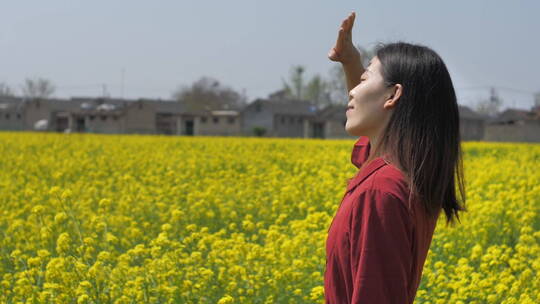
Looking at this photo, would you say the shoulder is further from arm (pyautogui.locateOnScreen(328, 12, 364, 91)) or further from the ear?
arm (pyautogui.locateOnScreen(328, 12, 364, 91))

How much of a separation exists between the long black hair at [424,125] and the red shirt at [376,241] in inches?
1.9

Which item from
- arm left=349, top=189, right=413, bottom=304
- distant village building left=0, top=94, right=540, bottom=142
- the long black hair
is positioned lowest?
arm left=349, top=189, right=413, bottom=304

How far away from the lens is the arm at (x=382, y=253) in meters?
1.48

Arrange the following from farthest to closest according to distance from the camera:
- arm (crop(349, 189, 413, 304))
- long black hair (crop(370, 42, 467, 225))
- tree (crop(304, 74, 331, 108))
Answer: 1. tree (crop(304, 74, 331, 108))
2. long black hair (crop(370, 42, 467, 225))
3. arm (crop(349, 189, 413, 304))

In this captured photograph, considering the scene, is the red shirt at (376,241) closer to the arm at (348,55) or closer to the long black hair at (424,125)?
the long black hair at (424,125)

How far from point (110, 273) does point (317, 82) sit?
8118cm

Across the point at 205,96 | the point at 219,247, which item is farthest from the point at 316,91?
the point at 219,247

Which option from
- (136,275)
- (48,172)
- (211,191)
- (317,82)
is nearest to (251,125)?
(317,82)

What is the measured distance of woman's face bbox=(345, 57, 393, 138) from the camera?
1677 mm

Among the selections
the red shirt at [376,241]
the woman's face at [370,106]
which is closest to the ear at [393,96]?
the woman's face at [370,106]

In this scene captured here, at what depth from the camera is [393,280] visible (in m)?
1.49

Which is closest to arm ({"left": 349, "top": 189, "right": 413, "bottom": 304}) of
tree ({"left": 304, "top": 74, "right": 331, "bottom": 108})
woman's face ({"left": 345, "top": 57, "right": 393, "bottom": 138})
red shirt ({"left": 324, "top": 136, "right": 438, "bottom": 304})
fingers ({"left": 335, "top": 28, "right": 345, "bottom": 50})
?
red shirt ({"left": 324, "top": 136, "right": 438, "bottom": 304})

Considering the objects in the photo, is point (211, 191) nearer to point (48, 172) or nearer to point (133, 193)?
point (133, 193)

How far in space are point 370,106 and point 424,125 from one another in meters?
0.14
